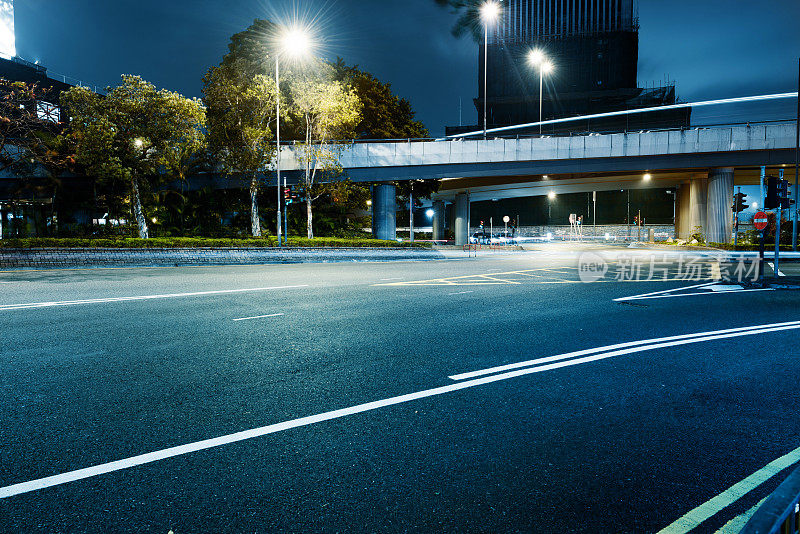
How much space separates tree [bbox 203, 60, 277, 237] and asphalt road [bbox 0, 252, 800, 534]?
958 inches

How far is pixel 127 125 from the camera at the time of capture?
1088 inches

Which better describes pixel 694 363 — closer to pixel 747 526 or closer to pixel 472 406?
pixel 472 406

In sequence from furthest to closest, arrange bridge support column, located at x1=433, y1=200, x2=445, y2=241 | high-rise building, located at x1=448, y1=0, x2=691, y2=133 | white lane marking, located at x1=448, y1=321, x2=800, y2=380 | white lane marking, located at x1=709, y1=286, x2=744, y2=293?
high-rise building, located at x1=448, y1=0, x2=691, y2=133
bridge support column, located at x1=433, y1=200, x2=445, y2=241
white lane marking, located at x1=709, y1=286, x2=744, y2=293
white lane marking, located at x1=448, y1=321, x2=800, y2=380

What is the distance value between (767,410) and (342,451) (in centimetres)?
384

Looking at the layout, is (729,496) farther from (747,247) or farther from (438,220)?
(438,220)

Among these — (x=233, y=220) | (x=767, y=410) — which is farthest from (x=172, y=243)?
(x=767, y=410)

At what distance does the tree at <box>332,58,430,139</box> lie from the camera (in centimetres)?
4362

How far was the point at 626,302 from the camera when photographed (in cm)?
1055

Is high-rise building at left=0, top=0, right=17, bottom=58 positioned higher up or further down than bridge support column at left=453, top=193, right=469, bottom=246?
higher up

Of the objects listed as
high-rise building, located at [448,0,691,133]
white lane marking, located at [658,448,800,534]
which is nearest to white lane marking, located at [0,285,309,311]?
white lane marking, located at [658,448,800,534]

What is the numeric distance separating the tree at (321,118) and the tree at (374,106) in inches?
358

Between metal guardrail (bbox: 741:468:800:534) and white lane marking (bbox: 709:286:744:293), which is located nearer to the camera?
metal guardrail (bbox: 741:468:800:534)

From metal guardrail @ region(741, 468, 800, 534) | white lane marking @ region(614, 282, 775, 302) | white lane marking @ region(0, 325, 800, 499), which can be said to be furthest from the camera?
white lane marking @ region(614, 282, 775, 302)

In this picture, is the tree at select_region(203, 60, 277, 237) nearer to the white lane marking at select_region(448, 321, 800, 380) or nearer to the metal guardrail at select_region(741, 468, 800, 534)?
the white lane marking at select_region(448, 321, 800, 380)
